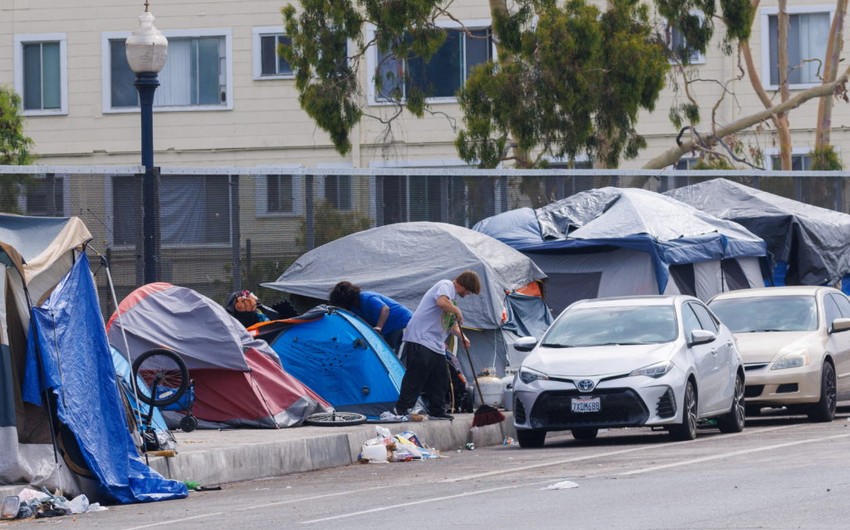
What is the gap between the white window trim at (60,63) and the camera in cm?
3856

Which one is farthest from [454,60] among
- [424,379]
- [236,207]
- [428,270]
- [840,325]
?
[424,379]

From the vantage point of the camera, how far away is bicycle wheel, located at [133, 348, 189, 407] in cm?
1569

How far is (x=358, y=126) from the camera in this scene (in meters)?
37.6

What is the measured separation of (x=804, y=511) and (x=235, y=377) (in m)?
8.66

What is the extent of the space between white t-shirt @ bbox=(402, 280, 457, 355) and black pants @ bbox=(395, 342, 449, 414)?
74mm

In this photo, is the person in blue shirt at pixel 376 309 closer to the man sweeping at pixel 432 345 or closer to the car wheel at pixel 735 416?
the man sweeping at pixel 432 345

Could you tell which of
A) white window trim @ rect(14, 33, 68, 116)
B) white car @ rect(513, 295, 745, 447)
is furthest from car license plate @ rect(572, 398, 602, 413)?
white window trim @ rect(14, 33, 68, 116)

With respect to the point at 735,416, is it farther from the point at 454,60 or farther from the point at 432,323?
the point at 454,60

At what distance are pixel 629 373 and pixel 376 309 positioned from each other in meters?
4.21

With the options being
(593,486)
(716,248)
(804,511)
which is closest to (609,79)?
(716,248)

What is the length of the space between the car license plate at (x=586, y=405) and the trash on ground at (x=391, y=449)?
4.79 feet

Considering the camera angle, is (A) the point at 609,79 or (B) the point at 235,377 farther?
(A) the point at 609,79

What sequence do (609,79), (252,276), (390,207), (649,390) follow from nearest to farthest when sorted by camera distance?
(649,390), (252,276), (390,207), (609,79)

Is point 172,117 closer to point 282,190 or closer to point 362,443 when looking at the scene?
point 282,190
